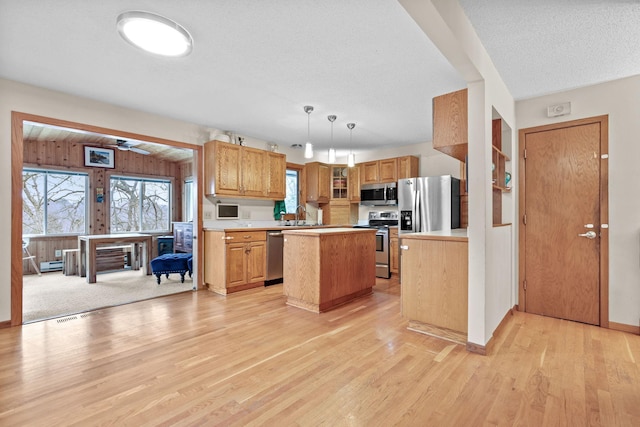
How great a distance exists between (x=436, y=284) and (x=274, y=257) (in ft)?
9.14

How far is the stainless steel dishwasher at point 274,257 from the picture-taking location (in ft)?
15.7

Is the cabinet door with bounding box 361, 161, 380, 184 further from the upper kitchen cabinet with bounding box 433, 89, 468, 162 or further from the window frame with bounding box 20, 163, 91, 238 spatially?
the window frame with bounding box 20, 163, 91, 238

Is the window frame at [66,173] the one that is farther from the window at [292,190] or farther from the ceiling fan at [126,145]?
the window at [292,190]

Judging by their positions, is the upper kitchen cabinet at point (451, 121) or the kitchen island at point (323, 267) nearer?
the upper kitchen cabinet at point (451, 121)

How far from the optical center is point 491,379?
2.01 m

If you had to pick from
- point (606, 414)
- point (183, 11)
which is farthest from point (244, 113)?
point (606, 414)

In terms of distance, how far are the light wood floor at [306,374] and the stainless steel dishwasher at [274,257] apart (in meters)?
1.60

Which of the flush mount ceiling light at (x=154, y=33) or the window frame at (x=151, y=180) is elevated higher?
the flush mount ceiling light at (x=154, y=33)

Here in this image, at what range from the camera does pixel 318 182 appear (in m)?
6.19

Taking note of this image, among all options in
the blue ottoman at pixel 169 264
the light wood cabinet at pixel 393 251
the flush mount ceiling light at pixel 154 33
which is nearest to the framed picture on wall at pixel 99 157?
the blue ottoman at pixel 169 264

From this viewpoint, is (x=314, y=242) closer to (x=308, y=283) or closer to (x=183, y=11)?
(x=308, y=283)

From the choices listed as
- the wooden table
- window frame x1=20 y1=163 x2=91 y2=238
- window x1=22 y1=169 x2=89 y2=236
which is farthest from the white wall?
window x1=22 y1=169 x2=89 y2=236

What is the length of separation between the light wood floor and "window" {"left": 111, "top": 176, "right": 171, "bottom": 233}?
450cm

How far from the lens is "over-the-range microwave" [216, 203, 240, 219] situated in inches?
192
